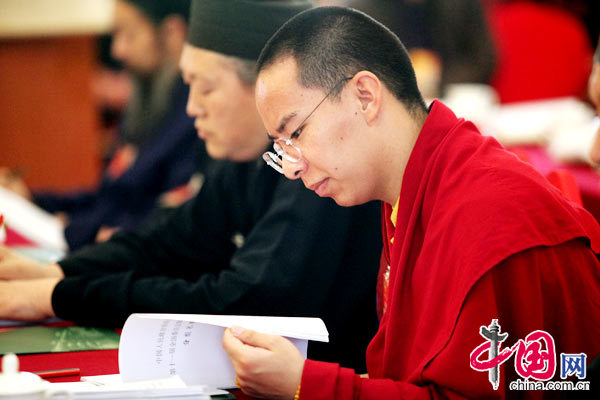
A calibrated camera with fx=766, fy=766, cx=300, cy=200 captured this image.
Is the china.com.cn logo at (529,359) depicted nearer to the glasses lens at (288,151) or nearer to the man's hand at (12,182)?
the glasses lens at (288,151)

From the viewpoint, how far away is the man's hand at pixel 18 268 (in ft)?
5.38

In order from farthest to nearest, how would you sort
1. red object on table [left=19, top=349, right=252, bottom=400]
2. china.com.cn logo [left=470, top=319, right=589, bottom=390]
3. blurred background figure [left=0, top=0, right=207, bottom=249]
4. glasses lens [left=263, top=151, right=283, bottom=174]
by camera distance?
blurred background figure [left=0, top=0, right=207, bottom=249]
glasses lens [left=263, top=151, right=283, bottom=174]
red object on table [left=19, top=349, right=252, bottom=400]
china.com.cn logo [left=470, top=319, right=589, bottom=390]

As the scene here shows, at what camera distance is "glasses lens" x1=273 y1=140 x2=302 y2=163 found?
1255 mm

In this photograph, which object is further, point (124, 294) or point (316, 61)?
point (124, 294)

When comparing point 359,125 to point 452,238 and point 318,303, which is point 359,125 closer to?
point 452,238

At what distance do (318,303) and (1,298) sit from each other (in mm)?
633

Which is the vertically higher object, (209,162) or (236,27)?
(236,27)

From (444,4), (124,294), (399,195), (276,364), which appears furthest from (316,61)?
(444,4)

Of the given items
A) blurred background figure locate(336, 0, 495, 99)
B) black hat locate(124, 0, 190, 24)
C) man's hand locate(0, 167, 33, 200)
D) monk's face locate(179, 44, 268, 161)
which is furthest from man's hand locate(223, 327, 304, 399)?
blurred background figure locate(336, 0, 495, 99)

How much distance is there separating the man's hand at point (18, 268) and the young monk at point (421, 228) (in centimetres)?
70

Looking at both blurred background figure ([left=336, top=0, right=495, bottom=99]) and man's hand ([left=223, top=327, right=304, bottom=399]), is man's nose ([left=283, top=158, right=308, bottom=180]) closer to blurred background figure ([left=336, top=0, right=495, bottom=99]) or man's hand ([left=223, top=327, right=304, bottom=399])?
man's hand ([left=223, top=327, right=304, bottom=399])

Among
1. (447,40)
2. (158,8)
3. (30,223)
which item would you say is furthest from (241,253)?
(447,40)

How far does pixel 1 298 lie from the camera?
1.53m

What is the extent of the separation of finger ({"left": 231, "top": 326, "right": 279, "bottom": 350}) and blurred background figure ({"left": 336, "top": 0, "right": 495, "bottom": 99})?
3161mm
